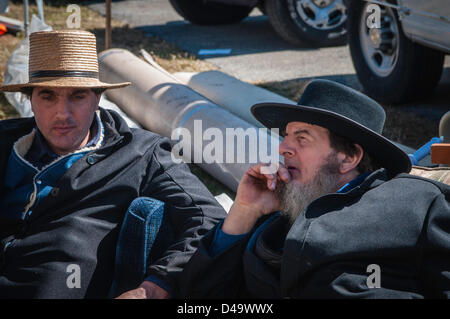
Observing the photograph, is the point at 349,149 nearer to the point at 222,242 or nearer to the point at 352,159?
the point at 352,159

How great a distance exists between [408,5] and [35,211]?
13.5 ft

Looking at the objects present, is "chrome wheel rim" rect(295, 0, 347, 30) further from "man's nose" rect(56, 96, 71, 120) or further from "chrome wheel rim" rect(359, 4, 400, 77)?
"man's nose" rect(56, 96, 71, 120)

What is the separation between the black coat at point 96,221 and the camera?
8.46ft

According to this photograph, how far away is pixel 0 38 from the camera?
874 cm

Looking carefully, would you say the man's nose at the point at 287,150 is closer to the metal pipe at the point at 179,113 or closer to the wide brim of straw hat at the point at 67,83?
the wide brim of straw hat at the point at 67,83

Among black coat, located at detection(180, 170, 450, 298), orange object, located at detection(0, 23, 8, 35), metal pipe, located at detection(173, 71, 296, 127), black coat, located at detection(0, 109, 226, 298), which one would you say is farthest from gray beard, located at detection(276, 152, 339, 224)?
orange object, located at detection(0, 23, 8, 35)

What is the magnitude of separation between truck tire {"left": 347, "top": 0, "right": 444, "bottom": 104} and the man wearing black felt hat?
3.42 metres

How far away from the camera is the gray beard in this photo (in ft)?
7.91

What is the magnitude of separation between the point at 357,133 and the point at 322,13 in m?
6.16

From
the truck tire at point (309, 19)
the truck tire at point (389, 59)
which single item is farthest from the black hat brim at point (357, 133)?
the truck tire at point (309, 19)

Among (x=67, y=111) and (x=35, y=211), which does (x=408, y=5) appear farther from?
(x=35, y=211)

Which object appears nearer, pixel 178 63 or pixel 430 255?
pixel 430 255

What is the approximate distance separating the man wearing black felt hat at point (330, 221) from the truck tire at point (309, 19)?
224 inches
